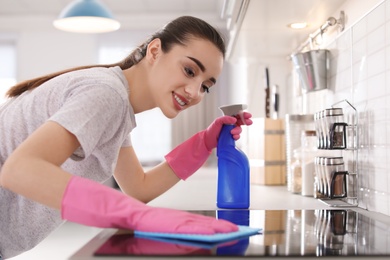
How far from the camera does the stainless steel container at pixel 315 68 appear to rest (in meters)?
1.69

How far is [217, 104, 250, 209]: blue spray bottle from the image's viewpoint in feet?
4.14

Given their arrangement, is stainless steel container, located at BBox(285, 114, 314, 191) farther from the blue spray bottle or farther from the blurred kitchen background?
the blue spray bottle

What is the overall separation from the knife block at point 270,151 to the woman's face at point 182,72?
97 cm

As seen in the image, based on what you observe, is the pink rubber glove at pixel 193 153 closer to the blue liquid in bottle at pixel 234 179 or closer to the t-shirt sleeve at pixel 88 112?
the blue liquid in bottle at pixel 234 179

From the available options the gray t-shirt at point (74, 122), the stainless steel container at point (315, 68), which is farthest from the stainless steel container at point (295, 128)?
the gray t-shirt at point (74, 122)

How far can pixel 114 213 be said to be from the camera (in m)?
0.71

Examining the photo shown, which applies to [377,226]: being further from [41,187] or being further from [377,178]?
[41,187]

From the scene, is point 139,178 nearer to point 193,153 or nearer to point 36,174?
point 193,153

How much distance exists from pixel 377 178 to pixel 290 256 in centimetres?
66

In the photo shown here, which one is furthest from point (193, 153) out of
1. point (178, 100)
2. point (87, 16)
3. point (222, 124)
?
point (87, 16)

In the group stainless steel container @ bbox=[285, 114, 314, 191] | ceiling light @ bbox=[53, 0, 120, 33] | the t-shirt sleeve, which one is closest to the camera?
the t-shirt sleeve

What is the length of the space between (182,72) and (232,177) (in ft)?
1.15

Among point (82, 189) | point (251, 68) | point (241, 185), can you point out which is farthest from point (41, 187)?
point (251, 68)

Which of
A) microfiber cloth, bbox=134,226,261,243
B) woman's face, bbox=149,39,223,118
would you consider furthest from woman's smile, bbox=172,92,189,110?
microfiber cloth, bbox=134,226,261,243
